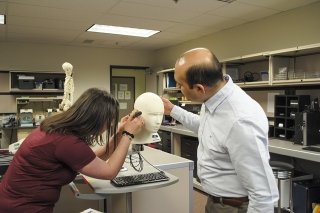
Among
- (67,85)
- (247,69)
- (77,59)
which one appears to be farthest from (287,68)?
(77,59)

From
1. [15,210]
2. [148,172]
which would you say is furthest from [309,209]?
[15,210]

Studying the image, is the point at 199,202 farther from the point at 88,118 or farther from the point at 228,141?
the point at 228,141

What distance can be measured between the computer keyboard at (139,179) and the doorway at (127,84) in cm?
504

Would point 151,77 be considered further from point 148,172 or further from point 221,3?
point 148,172

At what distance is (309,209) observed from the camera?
2.84 metres

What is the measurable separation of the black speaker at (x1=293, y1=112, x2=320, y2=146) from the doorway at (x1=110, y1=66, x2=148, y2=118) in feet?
14.2

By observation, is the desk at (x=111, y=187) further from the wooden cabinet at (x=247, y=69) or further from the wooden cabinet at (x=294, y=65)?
the wooden cabinet at (x=247, y=69)

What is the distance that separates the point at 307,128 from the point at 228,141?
7.21ft

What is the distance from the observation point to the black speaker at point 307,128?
113 inches

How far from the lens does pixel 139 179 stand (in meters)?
1.63

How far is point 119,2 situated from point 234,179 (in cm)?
275

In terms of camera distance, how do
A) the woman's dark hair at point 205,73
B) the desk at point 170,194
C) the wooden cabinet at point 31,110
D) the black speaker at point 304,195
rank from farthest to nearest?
the wooden cabinet at point 31,110 → the black speaker at point 304,195 → the desk at point 170,194 → the woman's dark hair at point 205,73

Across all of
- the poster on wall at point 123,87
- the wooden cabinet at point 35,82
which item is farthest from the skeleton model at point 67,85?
the poster on wall at point 123,87

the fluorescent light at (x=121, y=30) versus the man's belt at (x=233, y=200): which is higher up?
the fluorescent light at (x=121, y=30)
